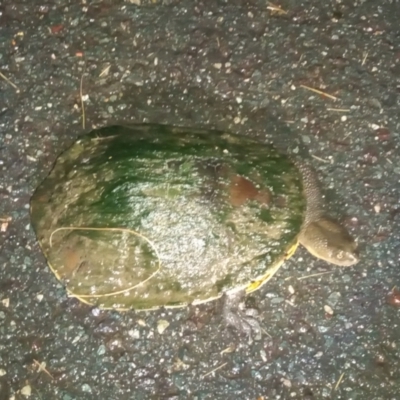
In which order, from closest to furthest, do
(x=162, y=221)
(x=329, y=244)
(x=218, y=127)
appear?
1. (x=162, y=221)
2. (x=329, y=244)
3. (x=218, y=127)

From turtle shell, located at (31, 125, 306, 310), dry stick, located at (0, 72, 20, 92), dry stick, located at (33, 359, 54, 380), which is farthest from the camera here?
dry stick, located at (0, 72, 20, 92)

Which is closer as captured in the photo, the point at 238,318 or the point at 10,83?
the point at 238,318

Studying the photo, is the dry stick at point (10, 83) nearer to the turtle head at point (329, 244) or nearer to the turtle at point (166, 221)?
the turtle at point (166, 221)

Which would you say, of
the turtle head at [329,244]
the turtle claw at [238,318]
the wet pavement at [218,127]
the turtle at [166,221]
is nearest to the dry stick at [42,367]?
the wet pavement at [218,127]

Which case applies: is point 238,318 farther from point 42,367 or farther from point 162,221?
point 42,367

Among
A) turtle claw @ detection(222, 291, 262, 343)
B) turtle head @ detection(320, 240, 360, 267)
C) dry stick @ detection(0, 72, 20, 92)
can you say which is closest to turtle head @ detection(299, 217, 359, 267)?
turtle head @ detection(320, 240, 360, 267)

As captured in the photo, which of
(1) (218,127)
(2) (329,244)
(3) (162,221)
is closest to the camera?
(3) (162,221)

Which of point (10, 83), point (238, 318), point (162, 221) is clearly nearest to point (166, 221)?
point (162, 221)

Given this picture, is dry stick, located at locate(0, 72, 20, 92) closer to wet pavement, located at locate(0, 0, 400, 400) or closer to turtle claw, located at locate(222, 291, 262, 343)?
wet pavement, located at locate(0, 0, 400, 400)
